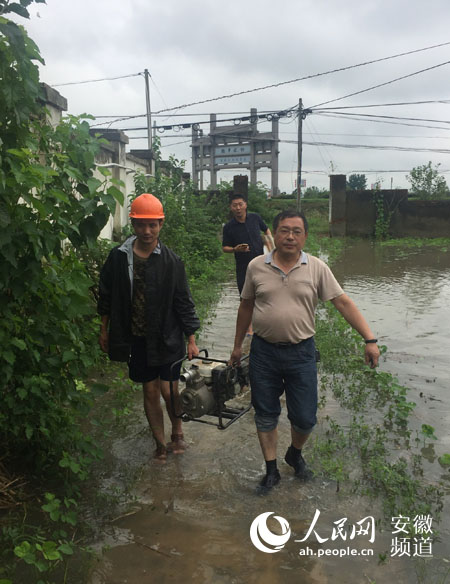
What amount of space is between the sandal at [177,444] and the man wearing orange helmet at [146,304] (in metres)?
0.43

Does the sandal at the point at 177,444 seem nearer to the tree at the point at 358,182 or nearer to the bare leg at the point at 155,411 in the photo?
the bare leg at the point at 155,411

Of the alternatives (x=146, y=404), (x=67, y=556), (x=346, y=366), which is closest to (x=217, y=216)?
(x=346, y=366)

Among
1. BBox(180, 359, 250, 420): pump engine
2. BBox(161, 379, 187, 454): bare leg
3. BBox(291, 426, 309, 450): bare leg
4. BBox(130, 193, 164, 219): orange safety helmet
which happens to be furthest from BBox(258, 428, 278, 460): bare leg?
BBox(130, 193, 164, 219): orange safety helmet

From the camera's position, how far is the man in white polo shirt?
351 centimetres

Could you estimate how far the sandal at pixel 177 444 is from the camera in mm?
4207

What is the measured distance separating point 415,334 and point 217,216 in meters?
12.1

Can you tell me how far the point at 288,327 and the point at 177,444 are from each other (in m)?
1.47

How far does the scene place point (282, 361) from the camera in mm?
3525

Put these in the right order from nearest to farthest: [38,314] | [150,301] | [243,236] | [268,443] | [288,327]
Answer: [38,314] → [288,327] → [268,443] → [150,301] → [243,236]

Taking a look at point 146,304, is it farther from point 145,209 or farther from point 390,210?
point 390,210

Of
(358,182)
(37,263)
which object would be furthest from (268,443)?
(358,182)

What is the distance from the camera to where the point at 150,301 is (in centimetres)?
377

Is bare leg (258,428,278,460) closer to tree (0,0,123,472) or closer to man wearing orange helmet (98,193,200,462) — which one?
man wearing orange helmet (98,193,200,462)

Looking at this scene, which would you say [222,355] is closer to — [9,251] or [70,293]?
[70,293]
